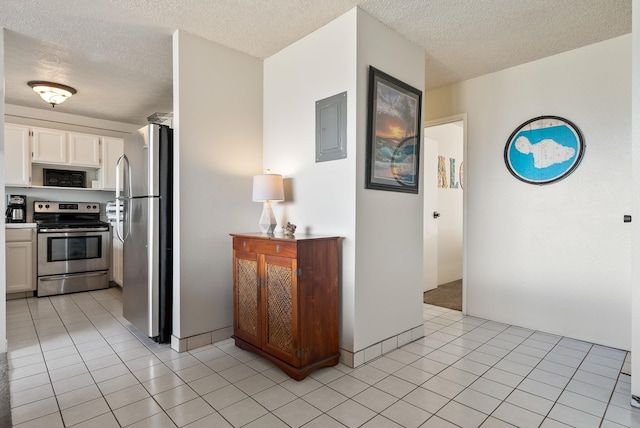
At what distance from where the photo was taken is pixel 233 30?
2695 millimetres

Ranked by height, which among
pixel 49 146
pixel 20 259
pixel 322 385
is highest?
pixel 49 146

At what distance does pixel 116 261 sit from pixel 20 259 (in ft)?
3.40

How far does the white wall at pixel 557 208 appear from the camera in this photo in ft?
9.16

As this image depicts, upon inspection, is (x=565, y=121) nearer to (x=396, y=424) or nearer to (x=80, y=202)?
(x=396, y=424)

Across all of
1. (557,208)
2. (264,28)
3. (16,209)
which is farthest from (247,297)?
(16,209)

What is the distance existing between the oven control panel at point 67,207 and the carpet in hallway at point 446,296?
5106mm

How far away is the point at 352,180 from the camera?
8.04 ft

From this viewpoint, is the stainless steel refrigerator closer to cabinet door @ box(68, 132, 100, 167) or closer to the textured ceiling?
the textured ceiling

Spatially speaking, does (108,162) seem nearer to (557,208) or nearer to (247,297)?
(247,297)

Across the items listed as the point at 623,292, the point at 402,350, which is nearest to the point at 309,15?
the point at 402,350

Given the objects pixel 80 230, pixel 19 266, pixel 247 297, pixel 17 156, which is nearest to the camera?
pixel 247 297

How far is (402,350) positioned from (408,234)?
946mm

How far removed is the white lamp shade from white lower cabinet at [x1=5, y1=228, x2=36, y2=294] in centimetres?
359

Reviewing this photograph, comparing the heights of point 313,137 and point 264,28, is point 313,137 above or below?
below
